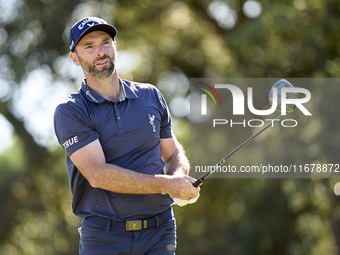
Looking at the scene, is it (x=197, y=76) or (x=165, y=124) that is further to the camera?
(x=197, y=76)

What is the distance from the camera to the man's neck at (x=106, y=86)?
11.3 ft

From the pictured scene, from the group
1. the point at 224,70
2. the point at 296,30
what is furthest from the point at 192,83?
the point at 296,30

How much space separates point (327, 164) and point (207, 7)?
4160 mm

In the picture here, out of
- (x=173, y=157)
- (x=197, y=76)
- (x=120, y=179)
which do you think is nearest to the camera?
(x=120, y=179)

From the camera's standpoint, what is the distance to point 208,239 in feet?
35.9

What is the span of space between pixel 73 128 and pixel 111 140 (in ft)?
0.78

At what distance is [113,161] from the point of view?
331cm

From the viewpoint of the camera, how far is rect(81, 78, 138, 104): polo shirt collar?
3334 mm

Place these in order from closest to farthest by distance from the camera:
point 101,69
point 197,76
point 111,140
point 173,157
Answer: point 111,140, point 101,69, point 173,157, point 197,76

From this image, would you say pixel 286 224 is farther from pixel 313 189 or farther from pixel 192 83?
pixel 192 83

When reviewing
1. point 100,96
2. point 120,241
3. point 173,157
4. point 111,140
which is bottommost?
point 120,241

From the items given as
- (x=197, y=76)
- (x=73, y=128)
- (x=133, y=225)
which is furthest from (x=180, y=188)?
(x=197, y=76)

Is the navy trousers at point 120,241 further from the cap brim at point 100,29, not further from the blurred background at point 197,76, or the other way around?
the blurred background at point 197,76

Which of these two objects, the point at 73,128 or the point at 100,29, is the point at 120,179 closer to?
the point at 73,128
